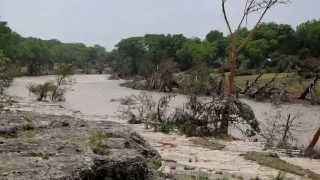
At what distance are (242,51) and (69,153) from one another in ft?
291

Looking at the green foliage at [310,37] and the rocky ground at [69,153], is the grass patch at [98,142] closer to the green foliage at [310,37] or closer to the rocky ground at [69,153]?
the rocky ground at [69,153]

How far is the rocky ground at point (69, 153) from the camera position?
6.71 metres

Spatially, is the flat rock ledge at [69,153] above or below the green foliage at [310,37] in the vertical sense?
below

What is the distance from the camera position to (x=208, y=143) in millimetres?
23594

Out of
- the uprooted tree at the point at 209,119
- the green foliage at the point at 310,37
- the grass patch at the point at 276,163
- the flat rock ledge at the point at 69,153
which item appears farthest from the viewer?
the green foliage at the point at 310,37

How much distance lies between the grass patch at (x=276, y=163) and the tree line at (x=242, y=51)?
41.1 meters

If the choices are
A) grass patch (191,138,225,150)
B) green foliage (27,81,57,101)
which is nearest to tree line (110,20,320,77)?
green foliage (27,81,57,101)

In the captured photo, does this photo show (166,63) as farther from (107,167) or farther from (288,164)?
(107,167)

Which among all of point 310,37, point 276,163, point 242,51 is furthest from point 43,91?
point 310,37

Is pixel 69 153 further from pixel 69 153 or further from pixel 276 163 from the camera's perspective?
pixel 276 163

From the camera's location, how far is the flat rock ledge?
6.69 metres

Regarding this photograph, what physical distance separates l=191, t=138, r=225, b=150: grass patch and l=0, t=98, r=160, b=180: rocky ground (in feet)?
40.8

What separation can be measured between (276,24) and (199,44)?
1534cm

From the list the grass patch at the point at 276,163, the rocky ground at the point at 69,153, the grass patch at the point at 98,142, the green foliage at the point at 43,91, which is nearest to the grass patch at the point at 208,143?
the grass patch at the point at 276,163
